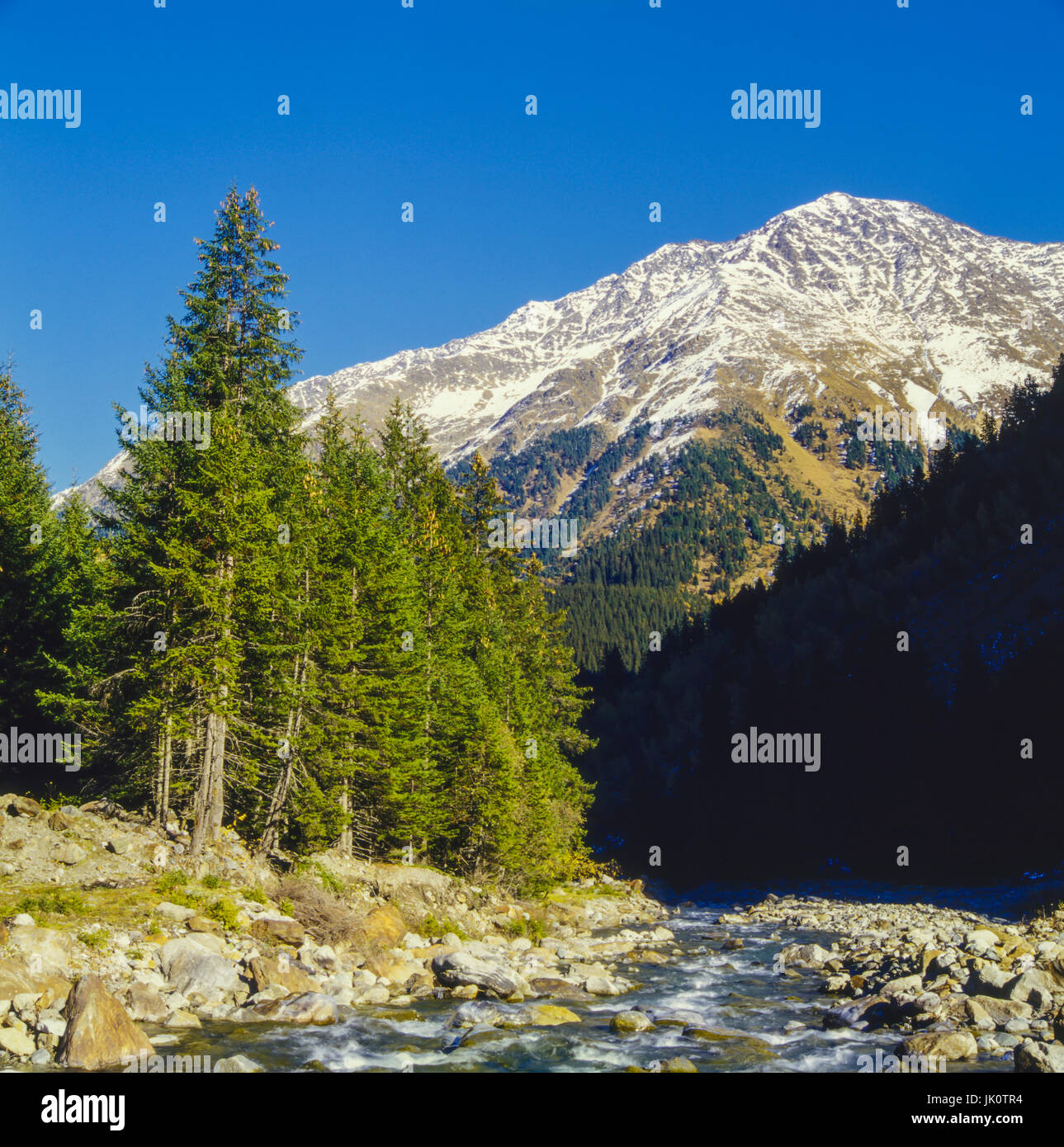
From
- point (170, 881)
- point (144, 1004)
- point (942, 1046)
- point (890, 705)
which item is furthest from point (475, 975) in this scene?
point (890, 705)

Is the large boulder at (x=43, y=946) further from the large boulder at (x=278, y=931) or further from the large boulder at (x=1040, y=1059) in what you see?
the large boulder at (x=1040, y=1059)

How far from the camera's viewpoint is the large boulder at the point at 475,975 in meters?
22.3

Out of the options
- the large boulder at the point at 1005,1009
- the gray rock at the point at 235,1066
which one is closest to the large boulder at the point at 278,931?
the gray rock at the point at 235,1066

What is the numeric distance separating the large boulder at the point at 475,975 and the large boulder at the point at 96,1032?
30.7ft

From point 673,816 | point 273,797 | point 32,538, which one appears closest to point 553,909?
point 273,797

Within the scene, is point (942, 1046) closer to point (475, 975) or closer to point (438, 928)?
point (475, 975)

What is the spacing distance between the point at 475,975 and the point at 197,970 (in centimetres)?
729

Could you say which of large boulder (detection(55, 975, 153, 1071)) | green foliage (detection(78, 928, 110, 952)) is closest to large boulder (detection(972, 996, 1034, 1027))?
large boulder (detection(55, 975, 153, 1071))

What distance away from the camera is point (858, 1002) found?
21594mm

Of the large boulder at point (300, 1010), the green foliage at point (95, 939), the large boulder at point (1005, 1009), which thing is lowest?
the large boulder at point (1005, 1009)

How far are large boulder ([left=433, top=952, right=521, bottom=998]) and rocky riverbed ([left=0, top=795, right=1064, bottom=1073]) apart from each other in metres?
0.07

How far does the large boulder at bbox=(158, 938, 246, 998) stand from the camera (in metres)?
18.7

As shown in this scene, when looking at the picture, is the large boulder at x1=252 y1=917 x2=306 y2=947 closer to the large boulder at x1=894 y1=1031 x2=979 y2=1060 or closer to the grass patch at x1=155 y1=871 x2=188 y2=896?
the grass patch at x1=155 y1=871 x2=188 y2=896
